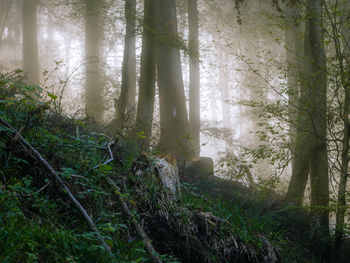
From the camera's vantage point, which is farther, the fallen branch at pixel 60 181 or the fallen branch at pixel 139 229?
the fallen branch at pixel 139 229

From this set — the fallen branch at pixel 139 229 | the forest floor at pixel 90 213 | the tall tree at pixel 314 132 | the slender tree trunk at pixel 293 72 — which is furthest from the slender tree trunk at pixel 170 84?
the fallen branch at pixel 139 229

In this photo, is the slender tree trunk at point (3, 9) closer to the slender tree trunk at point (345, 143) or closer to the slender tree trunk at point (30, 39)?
the slender tree trunk at point (30, 39)

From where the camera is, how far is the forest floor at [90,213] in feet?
7.93

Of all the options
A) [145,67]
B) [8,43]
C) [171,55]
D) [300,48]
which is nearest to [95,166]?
[145,67]

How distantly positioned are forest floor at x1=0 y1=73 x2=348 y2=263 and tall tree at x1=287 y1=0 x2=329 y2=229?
3279 millimetres

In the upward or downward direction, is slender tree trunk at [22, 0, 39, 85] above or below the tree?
above

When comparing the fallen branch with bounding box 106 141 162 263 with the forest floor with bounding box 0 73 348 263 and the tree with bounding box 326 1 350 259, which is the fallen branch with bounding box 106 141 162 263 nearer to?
the forest floor with bounding box 0 73 348 263

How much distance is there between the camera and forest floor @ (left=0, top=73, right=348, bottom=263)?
242 centimetres

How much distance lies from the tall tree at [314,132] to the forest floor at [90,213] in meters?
3.28

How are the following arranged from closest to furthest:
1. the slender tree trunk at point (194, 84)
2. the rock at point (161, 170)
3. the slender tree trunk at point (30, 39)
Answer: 1. the rock at point (161, 170)
2. the slender tree trunk at point (194, 84)
3. the slender tree trunk at point (30, 39)

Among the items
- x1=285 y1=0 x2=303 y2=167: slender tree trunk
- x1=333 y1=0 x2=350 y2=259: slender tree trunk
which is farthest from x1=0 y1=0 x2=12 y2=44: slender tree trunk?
x1=333 y1=0 x2=350 y2=259: slender tree trunk

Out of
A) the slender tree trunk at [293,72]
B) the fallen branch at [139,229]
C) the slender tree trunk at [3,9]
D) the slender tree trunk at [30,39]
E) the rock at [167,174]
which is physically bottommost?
the fallen branch at [139,229]

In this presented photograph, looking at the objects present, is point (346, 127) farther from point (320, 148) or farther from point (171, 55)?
point (171, 55)

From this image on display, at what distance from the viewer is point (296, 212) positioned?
21.9 feet
